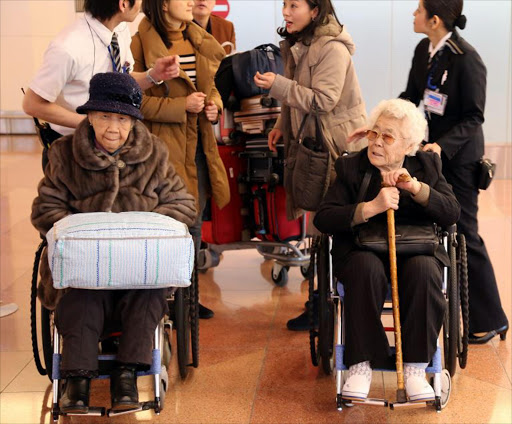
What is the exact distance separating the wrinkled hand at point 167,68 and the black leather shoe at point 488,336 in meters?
1.84

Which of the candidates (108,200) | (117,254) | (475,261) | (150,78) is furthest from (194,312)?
(475,261)

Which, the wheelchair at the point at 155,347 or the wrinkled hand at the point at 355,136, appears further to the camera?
the wrinkled hand at the point at 355,136

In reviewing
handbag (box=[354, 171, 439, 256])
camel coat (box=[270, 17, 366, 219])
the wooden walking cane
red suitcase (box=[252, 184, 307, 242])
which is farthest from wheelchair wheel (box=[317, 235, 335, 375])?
red suitcase (box=[252, 184, 307, 242])

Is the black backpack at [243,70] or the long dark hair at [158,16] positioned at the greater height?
the long dark hair at [158,16]

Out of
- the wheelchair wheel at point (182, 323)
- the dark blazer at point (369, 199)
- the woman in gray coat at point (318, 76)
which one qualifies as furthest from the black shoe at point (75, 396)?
the woman in gray coat at point (318, 76)

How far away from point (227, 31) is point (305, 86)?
1614 millimetres

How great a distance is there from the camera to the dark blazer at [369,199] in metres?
3.46

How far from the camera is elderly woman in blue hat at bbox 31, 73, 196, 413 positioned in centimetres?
321

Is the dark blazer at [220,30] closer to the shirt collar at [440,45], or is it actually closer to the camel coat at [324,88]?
the camel coat at [324,88]

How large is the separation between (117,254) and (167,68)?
1198mm

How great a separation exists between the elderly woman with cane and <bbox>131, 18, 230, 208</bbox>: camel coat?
919 mm

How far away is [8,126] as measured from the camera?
11312mm

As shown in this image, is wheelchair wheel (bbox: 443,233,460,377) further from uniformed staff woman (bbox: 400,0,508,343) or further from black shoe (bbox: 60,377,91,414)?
black shoe (bbox: 60,377,91,414)

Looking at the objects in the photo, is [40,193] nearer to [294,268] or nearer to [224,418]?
[224,418]
